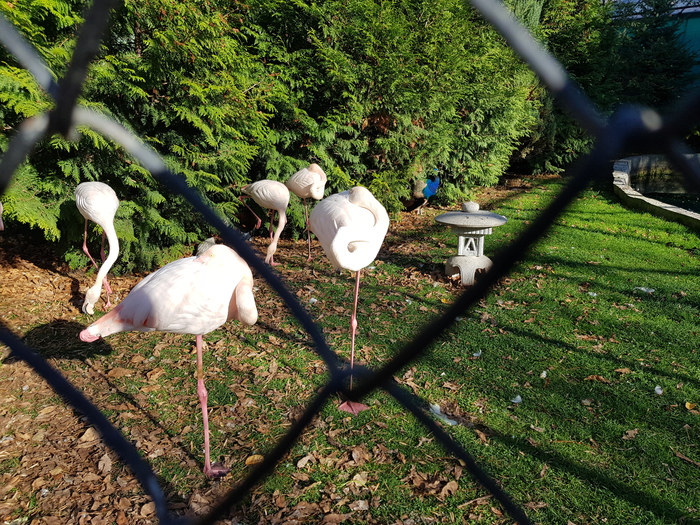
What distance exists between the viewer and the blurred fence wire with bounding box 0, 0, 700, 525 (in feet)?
1.11

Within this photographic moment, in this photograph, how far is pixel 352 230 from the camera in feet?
10.9

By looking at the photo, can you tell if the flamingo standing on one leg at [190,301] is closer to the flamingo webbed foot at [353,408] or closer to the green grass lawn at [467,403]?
the green grass lawn at [467,403]

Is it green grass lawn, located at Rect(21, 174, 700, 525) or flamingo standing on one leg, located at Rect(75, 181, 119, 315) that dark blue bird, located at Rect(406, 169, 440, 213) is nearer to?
green grass lawn, located at Rect(21, 174, 700, 525)

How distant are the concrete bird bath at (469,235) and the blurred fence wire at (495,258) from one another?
466cm

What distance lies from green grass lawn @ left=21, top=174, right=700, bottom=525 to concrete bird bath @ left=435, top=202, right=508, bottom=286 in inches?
7.3

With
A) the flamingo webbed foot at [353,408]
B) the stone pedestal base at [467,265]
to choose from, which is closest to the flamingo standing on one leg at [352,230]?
the flamingo webbed foot at [353,408]

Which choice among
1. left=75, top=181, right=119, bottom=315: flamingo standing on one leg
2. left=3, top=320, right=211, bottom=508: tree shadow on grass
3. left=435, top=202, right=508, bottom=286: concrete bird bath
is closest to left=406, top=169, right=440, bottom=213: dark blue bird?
left=435, top=202, right=508, bottom=286: concrete bird bath

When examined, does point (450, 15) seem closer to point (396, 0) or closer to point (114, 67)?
point (396, 0)

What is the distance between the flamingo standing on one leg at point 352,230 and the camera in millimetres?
3230

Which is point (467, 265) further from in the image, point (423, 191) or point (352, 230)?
point (423, 191)

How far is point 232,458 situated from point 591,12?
1327 centimetres

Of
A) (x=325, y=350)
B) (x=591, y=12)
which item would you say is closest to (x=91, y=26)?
(x=325, y=350)

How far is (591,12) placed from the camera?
39.2 ft

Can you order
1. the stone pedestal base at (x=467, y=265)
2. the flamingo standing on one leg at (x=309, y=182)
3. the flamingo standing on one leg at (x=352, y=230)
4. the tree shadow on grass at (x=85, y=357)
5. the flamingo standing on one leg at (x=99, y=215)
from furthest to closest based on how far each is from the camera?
the flamingo standing on one leg at (x=309, y=182) < the stone pedestal base at (x=467, y=265) < the flamingo standing on one leg at (x=99, y=215) < the flamingo standing on one leg at (x=352, y=230) < the tree shadow on grass at (x=85, y=357)
